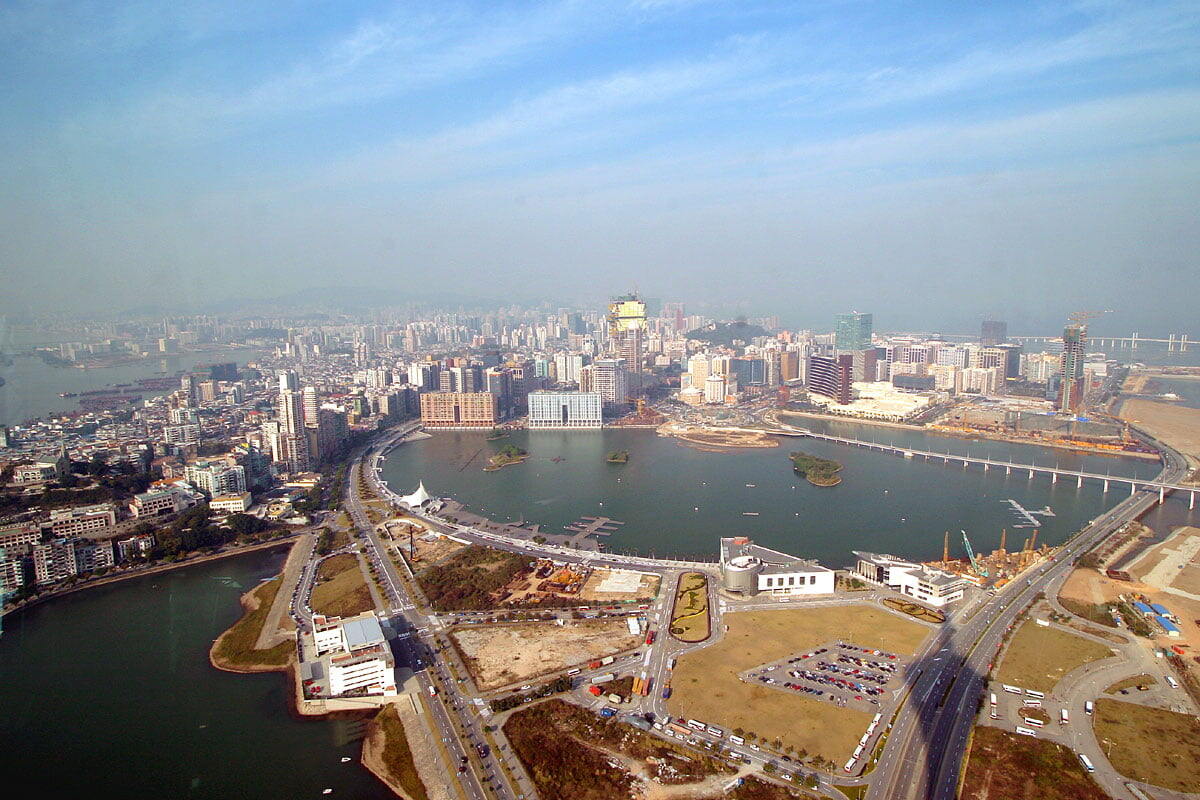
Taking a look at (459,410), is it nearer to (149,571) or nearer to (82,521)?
(82,521)

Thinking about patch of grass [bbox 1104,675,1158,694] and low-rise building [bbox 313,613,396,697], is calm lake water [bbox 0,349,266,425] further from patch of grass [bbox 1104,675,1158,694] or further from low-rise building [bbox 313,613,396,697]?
patch of grass [bbox 1104,675,1158,694]

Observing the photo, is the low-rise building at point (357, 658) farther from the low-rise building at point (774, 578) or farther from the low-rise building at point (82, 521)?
the low-rise building at point (82, 521)

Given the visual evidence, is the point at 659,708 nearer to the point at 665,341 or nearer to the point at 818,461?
the point at 818,461

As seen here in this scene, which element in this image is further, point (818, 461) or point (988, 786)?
point (818, 461)

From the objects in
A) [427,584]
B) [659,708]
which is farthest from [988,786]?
[427,584]

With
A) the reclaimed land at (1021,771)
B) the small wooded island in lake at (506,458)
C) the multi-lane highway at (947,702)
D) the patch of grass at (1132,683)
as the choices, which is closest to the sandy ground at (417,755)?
the multi-lane highway at (947,702)

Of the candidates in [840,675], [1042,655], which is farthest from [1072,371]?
[840,675]
